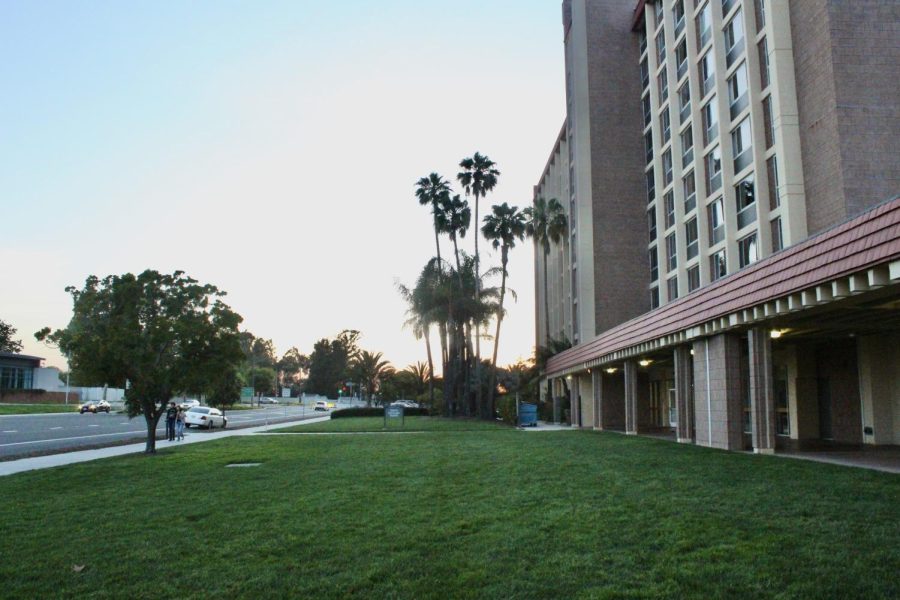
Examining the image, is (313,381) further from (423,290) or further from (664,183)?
(664,183)

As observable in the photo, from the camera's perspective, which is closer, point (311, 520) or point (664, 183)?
point (311, 520)

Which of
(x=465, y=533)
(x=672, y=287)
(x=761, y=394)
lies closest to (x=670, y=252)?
(x=672, y=287)

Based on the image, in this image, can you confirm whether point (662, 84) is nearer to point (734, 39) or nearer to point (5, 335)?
point (734, 39)

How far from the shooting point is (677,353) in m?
23.7

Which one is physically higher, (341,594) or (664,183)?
(664,183)

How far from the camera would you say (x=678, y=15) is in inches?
1469

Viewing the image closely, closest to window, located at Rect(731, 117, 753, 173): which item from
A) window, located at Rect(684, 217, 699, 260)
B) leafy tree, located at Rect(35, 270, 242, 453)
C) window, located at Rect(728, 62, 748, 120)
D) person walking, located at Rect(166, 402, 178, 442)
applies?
window, located at Rect(728, 62, 748, 120)

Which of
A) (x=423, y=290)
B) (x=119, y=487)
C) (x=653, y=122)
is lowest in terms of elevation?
(x=119, y=487)

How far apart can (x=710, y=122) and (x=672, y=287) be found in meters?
9.77

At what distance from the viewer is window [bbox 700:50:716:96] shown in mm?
32438

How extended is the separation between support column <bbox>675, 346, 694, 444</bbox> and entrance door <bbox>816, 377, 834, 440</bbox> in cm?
491

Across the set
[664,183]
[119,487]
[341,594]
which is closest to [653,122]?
[664,183]

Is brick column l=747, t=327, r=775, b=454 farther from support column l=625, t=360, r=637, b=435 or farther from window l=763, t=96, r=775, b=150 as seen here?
window l=763, t=96, r=775, b=150

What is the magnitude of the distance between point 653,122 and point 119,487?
117 ft
